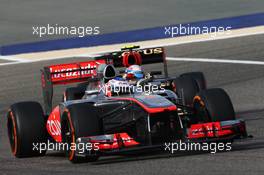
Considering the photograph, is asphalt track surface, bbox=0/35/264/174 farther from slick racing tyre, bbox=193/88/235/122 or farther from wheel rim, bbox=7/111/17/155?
slick racing tyre, bbox=193/88/235/122

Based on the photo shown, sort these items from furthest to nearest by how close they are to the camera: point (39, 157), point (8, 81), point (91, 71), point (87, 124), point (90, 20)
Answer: point (90, 20) → point (8, 81) → point (91, 71) → point (39, 157) → point (87, 124)

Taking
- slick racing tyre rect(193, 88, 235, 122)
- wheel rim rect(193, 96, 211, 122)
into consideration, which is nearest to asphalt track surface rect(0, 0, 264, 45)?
wheel rim rect(193, 96, 211, 122)

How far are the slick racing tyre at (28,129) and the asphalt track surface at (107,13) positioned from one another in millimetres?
Answer: 12145

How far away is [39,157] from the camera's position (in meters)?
14.5

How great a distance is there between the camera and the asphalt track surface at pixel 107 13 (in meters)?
28.1

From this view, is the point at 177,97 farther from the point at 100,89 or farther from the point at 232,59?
the point at 232,59

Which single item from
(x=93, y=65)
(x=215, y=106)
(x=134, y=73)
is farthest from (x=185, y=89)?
(x=93, y=65)

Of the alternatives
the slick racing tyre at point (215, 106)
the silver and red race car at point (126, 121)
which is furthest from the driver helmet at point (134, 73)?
the slick racing tyre at point (215, 106)

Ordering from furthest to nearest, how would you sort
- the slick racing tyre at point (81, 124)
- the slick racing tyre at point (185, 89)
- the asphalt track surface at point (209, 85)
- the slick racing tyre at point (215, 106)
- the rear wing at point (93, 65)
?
the rear wing at point (93, 65) → the slick racing tyre at point (185, 89) → the slick racing tyre at point (215, 106) → the slick racing tyre at point (81, 124) → the asphalt track surface at point (209, 85)

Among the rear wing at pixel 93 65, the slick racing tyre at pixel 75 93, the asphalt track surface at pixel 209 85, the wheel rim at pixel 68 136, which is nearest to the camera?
the asphalt track surface at pixel 209 85

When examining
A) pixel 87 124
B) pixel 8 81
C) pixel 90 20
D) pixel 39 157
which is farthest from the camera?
pixel 90 20

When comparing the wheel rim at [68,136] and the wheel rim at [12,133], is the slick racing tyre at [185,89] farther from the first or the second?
the wheel rim at [12,133]

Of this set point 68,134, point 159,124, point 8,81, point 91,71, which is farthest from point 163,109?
point 8,81

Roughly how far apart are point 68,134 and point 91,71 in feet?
10.5
